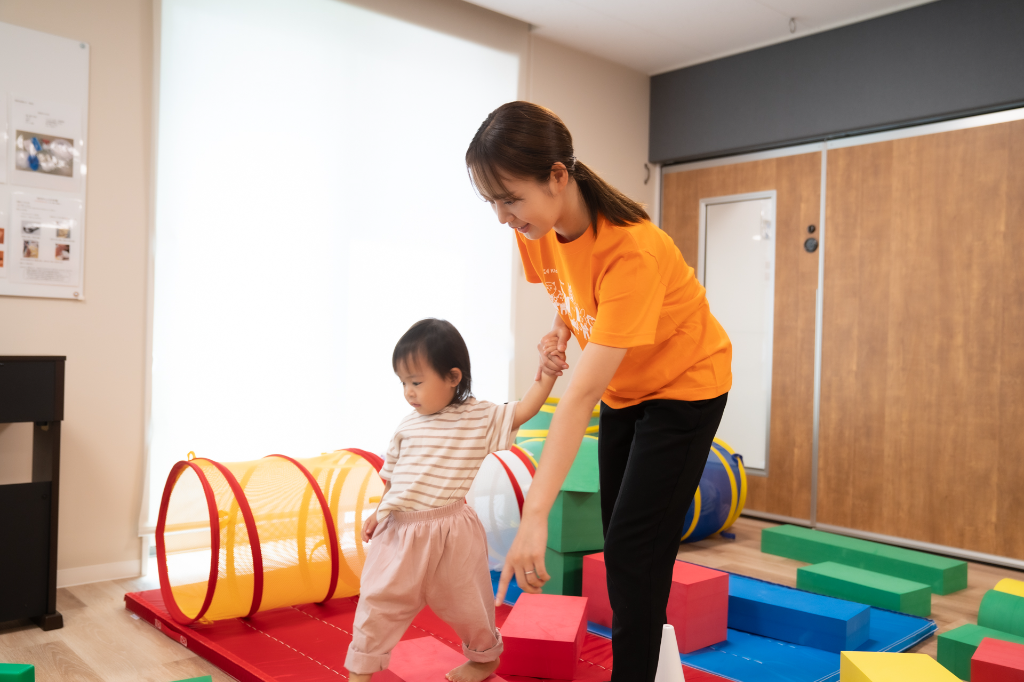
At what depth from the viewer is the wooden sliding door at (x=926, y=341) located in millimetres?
3432

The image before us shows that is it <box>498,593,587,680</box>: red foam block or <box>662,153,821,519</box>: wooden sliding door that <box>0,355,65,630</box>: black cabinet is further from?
<box>662,153,821,519</box>: wooden sliding door

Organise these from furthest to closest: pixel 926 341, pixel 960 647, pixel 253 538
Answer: pixel 926 341 → pixel 253 538 → pixel 960 647

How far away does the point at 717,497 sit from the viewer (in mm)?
3490

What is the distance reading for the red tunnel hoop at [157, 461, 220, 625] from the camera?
Answer: 221cm

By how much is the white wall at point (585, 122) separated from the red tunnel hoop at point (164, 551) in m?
2.07

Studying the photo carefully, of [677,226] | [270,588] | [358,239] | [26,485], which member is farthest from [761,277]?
[26,485]

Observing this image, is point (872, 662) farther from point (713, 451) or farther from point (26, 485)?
point (26, 485)

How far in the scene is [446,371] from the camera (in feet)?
6.34

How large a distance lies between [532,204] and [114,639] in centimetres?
194

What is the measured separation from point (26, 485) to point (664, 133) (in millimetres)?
3871

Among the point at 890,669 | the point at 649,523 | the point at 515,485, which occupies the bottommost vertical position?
the point at 890,669

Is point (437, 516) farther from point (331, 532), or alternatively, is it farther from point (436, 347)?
point (331, 532)

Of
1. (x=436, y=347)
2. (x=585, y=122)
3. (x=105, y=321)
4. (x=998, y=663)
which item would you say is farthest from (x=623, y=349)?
(x=585, y=122)

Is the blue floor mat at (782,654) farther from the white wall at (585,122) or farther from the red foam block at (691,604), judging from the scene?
the white wall at (585,122)
